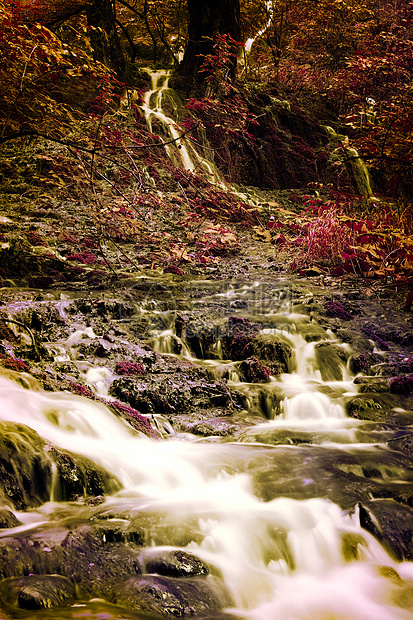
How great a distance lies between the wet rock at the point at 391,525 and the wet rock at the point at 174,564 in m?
1.16

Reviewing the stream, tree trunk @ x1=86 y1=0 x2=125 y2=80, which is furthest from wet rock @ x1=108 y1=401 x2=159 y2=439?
tree trunk @ x1=86 y1=0 x2=125 y2=80

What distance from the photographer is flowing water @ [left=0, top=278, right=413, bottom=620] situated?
245 centimetres

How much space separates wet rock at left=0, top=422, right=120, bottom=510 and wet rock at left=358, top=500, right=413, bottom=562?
5.70ft

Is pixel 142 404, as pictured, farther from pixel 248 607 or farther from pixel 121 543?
pixel 248 607

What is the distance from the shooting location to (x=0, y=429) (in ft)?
9.09

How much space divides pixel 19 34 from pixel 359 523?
186 inches

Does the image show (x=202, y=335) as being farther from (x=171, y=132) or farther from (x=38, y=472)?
(x=171, y=132)

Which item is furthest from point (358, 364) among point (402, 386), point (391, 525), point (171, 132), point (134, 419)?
point (171, 132)

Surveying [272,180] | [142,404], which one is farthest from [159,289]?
[272,180]

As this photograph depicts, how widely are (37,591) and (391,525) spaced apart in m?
2.16

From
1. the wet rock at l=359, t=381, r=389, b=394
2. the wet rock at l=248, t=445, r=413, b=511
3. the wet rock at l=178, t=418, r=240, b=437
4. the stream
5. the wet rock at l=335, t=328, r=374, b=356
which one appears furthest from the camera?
the wet rock at l=335, t=328, r=374, b=356

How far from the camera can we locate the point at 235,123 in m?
10.5

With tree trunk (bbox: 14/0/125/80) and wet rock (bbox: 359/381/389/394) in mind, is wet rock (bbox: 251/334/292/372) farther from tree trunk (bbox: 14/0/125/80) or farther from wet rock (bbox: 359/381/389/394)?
tree trunk (bbox: 14/0/125/80)

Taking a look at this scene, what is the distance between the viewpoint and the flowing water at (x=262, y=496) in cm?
245
